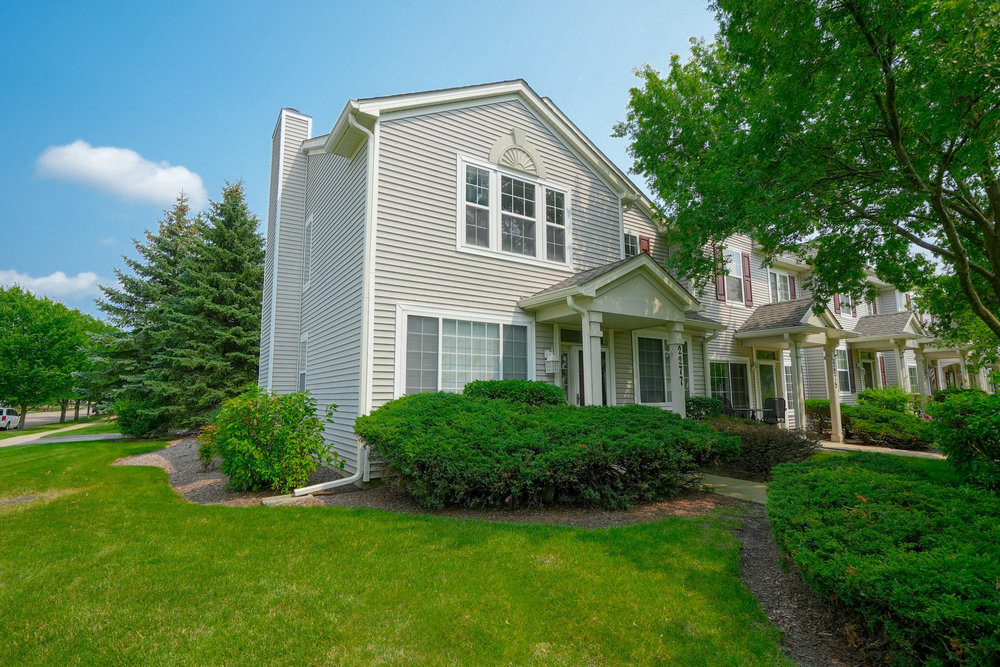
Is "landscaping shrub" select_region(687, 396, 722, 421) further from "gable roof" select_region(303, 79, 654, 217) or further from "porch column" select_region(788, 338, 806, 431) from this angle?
"gable roof" select_region(303, 79, 654, 217)

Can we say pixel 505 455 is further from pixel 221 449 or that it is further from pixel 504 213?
pixel 504 213

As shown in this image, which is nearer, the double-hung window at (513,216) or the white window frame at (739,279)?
the double-hung window at (513,216)

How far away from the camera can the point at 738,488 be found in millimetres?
7625

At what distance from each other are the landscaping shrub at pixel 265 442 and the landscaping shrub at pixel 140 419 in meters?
11.6

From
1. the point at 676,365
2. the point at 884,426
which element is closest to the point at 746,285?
the point at 884,426

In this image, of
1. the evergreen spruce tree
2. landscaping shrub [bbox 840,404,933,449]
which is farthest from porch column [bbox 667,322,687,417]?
the evergreen spruce tree

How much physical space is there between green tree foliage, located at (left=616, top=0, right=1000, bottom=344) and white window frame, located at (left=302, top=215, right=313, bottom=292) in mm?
9129

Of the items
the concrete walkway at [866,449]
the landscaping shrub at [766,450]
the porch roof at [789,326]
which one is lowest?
Result: the concrete walkway at [866,449]

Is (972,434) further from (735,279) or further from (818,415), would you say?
(818,415)

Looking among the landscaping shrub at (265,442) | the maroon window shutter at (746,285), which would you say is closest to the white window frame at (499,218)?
the landscaping shrub at (265,442)

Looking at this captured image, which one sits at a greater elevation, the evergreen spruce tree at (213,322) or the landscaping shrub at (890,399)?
the evergreen spruce tree at (213,322)

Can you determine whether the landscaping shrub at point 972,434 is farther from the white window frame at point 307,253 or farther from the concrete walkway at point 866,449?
the white window frame at point 307,253

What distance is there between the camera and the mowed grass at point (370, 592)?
2871mm

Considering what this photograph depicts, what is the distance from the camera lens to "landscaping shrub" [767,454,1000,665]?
7.22 feet
